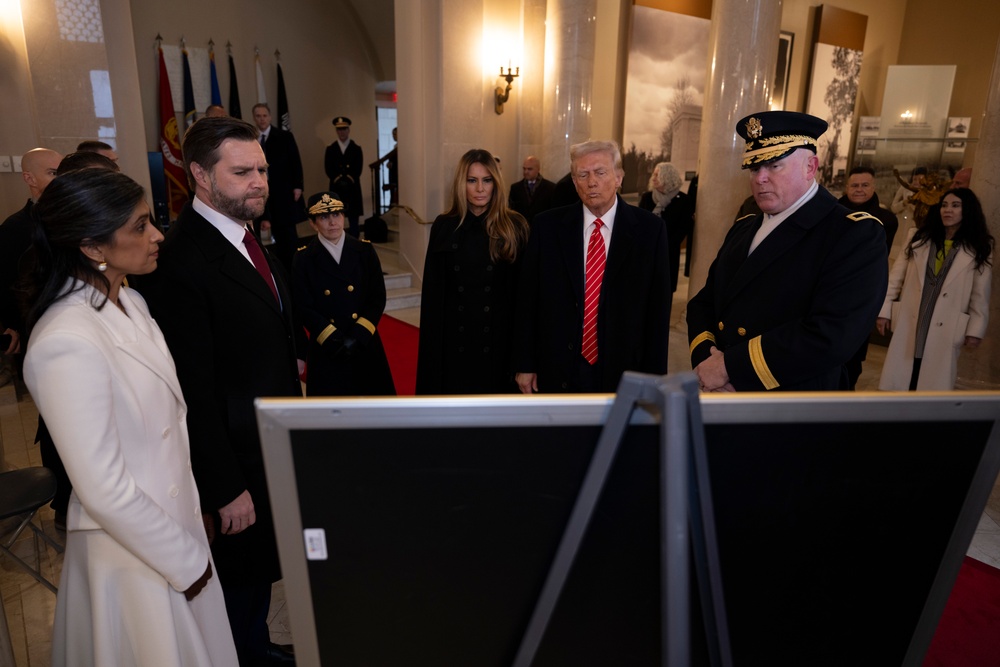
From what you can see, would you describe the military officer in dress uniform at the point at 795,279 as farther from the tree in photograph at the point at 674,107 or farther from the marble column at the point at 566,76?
the tree in photograph at the point at 674,107

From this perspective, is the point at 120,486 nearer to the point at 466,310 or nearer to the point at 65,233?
the point at 65,233

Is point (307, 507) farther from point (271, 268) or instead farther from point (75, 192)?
point (271, 268)

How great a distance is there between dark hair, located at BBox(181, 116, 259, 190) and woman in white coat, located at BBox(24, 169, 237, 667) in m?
0.30

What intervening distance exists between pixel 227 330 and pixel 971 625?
9.09ft

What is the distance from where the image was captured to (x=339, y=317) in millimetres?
3344

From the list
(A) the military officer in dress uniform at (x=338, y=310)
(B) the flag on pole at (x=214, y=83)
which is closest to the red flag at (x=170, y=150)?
(B) the flag on pole at (x=214, y=83)

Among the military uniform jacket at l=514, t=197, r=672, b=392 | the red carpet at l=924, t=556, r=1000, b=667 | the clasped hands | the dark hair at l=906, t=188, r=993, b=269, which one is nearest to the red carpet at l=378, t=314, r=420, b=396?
the military uniform jacket at l=514, t=197, r=672, b=392

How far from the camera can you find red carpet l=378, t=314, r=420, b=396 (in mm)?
4988

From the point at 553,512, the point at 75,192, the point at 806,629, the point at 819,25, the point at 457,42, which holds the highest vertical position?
the point at 819,25

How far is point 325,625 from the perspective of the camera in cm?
78

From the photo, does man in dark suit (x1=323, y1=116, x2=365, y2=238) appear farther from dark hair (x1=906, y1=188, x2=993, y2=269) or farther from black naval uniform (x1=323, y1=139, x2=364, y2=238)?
dark hair (x1=906, y1=188, x2=993, y2=269)

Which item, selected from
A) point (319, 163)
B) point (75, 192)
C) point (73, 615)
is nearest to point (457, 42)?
point (319, 163)

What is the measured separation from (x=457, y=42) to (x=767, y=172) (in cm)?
579

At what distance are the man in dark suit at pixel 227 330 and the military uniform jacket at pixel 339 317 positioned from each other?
4.41 feet
